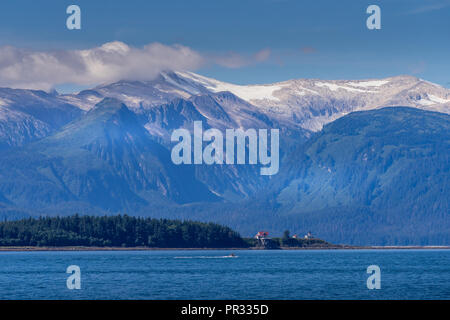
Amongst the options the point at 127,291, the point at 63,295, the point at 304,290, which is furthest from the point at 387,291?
A: the point at 63,295

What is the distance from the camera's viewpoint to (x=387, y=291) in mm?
194125
